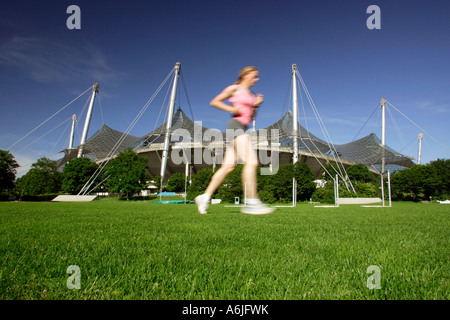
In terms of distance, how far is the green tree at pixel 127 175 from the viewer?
4153 centimetres

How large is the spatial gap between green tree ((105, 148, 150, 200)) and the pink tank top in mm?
40318

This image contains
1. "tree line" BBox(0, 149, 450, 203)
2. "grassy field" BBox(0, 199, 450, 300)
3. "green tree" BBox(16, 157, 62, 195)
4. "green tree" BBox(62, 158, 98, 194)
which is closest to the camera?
"grassy field" BBox(0, 199, 450, 300)

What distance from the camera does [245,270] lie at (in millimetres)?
1855

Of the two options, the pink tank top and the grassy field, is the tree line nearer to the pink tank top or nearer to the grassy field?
the pink tank top

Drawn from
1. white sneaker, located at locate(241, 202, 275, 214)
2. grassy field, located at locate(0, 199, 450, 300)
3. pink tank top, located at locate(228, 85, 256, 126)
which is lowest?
grassy field, located at locate(0, 199, 450, 300)

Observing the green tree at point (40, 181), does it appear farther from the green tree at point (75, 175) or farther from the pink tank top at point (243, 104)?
the pink tank top at point (243, 104)

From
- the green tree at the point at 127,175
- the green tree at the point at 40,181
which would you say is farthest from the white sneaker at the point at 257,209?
the green tree at the point at 40,181

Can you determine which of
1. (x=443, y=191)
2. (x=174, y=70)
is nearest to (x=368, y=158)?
(x=443, y=191)

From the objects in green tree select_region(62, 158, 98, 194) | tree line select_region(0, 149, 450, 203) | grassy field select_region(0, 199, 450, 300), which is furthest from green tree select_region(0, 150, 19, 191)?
grassy field select_region(0, 199, 450, 300)

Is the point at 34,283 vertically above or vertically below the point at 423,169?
below

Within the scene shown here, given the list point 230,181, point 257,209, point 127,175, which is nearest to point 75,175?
point 127,175

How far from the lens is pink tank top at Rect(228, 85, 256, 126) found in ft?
11.5
